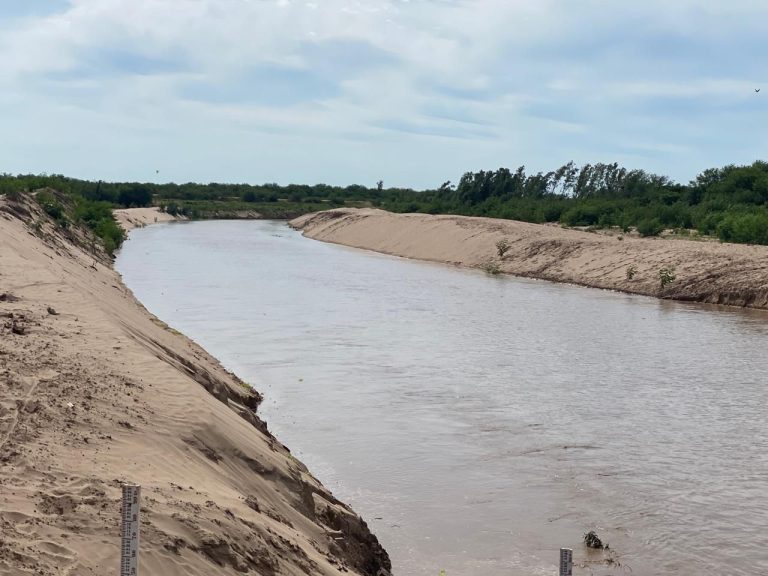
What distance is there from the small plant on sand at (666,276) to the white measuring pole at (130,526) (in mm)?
29097

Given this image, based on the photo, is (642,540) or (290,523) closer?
(290,523)

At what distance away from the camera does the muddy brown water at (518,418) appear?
9.15m

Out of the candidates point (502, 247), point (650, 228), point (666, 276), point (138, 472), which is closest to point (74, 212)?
point (502, 247)

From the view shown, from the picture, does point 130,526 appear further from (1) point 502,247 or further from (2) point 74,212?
(2) point 74,212

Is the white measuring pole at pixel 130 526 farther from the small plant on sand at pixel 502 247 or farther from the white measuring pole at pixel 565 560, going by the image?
the small plant on sand at pixel 502 247

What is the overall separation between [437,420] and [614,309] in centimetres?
1588

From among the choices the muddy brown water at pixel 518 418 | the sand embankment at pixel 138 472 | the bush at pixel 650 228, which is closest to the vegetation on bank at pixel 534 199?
the bush at pixel 650 228

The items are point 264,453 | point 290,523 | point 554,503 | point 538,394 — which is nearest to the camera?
point 290,523

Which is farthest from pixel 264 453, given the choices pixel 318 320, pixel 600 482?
pixel 318 320

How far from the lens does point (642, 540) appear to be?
906 centimetres

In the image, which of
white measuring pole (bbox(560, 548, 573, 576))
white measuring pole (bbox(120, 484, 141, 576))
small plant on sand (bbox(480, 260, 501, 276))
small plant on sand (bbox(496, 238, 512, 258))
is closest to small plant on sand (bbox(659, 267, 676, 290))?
small plant on sand (bbox(480, 260, 501, 276))

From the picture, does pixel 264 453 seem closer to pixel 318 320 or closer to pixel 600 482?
pixel 600 482

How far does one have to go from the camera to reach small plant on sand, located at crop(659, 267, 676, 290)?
31766 mm

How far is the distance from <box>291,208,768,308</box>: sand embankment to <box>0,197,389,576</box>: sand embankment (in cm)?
2316
